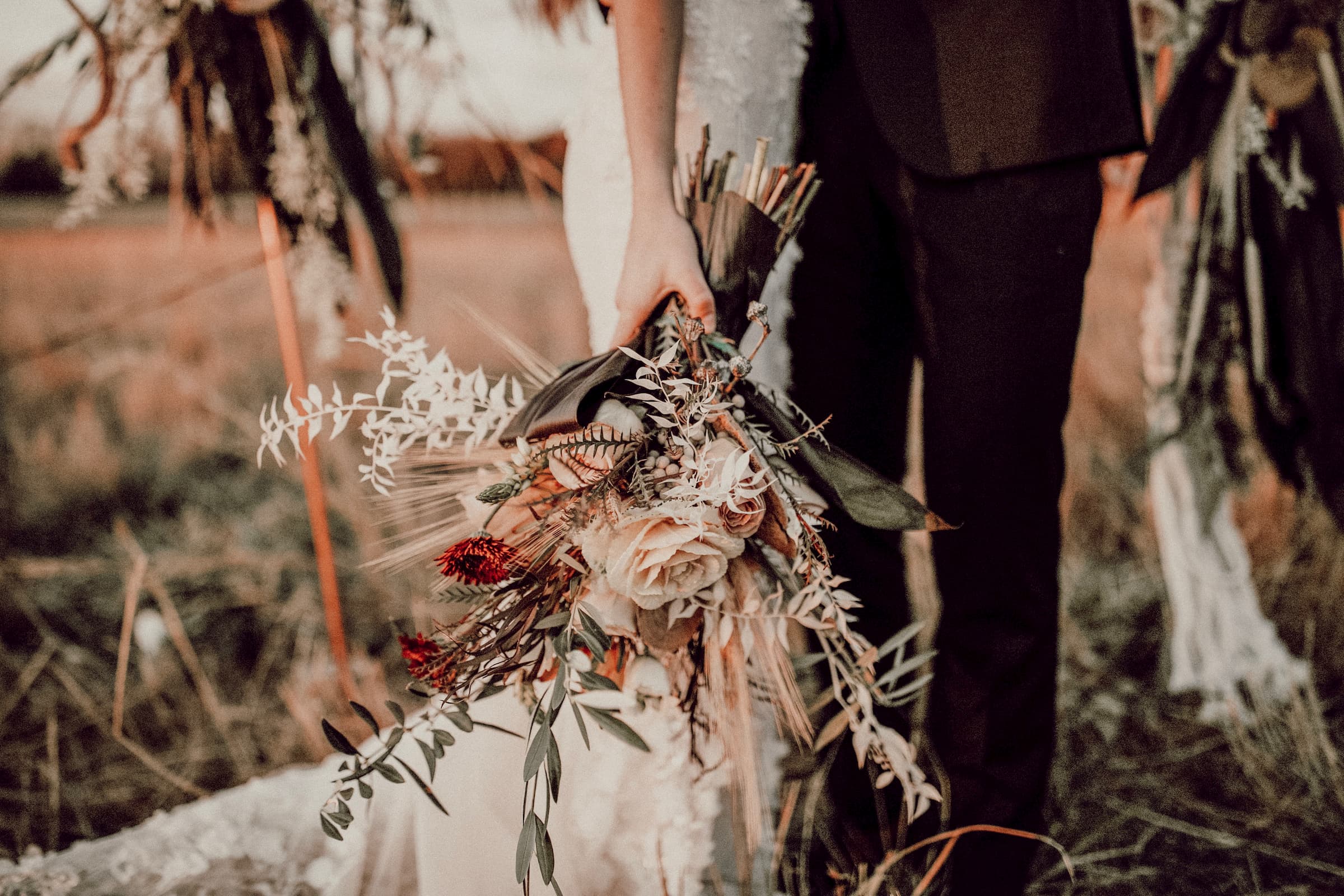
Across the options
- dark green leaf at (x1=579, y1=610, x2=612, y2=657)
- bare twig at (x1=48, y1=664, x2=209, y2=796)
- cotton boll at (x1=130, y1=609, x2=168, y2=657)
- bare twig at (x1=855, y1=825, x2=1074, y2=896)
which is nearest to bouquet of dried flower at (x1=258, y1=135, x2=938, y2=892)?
dark green leaf at (x1=579, y1=610, x2=612, y2=657)

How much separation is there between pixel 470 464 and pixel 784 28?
72 cm

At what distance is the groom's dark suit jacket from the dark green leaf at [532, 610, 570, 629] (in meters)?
0.70

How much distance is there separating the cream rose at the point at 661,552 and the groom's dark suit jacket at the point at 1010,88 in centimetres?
57

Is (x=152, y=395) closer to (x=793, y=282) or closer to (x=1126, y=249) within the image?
(x=793, y=282)

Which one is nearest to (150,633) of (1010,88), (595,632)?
(595,632)

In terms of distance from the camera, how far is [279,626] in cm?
249

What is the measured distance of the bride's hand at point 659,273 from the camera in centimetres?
93

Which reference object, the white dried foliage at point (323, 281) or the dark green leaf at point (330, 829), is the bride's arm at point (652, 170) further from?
the white dried foliage at point (323, 281)

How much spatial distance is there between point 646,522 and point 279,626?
2117mm

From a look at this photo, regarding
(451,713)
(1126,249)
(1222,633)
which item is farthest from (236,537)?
(1126,249)

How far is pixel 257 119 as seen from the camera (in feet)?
5.20

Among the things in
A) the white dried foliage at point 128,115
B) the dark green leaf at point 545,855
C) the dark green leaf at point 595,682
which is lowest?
the dark green leaf at point 545,855

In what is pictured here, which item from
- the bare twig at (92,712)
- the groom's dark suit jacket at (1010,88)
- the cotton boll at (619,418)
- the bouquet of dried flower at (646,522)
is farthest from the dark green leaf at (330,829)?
the bare twig at (92,712)

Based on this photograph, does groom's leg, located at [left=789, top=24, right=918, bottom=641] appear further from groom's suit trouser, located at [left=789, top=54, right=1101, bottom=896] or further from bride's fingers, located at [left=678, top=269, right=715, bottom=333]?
bride's fingers, located at [left=678, top=269, right=715, bottom=333]
